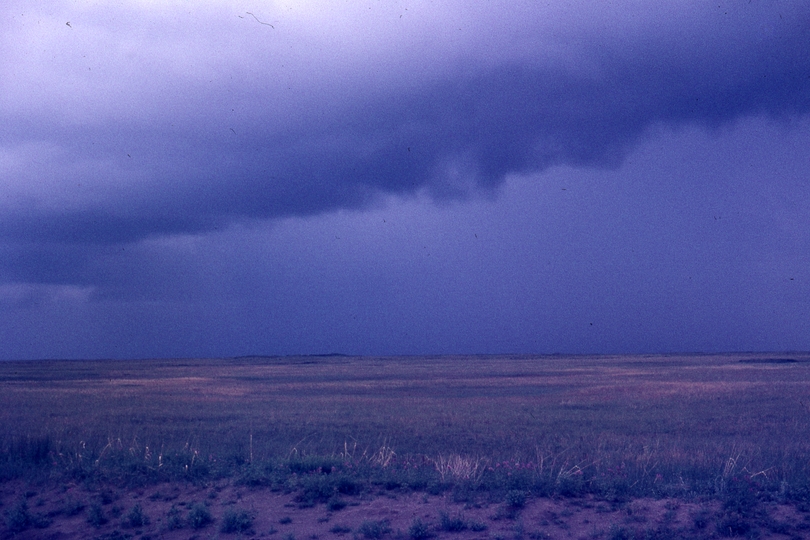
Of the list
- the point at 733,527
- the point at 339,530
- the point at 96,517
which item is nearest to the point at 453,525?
the point at 339,530

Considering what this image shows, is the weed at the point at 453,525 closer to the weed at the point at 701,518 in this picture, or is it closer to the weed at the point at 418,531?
the weed at the point at 418,531

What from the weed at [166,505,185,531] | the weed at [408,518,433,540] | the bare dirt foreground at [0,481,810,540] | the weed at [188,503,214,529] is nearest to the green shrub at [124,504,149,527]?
the bare dirt foreground at [0,481,810,540]

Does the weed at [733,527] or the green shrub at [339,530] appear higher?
the weed at [733,527]

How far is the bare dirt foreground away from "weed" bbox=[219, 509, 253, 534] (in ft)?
0.04

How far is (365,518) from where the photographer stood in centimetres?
920

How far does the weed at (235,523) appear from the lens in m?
9.06

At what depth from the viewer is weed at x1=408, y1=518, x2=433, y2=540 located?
8.43 metres

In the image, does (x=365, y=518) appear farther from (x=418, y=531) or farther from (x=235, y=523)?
(x=235, y=523)

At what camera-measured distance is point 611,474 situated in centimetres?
1152

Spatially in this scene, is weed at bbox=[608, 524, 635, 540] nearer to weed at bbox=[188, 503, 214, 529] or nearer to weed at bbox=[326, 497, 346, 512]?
weed at bbox=[326, 497, 346, 512]

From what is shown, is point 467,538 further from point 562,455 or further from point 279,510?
point 562,455

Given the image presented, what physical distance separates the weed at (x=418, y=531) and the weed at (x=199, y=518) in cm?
301

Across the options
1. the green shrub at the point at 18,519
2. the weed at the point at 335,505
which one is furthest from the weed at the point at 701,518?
the green shrub at the point at 18,519

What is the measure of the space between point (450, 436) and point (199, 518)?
1373 centimetres
